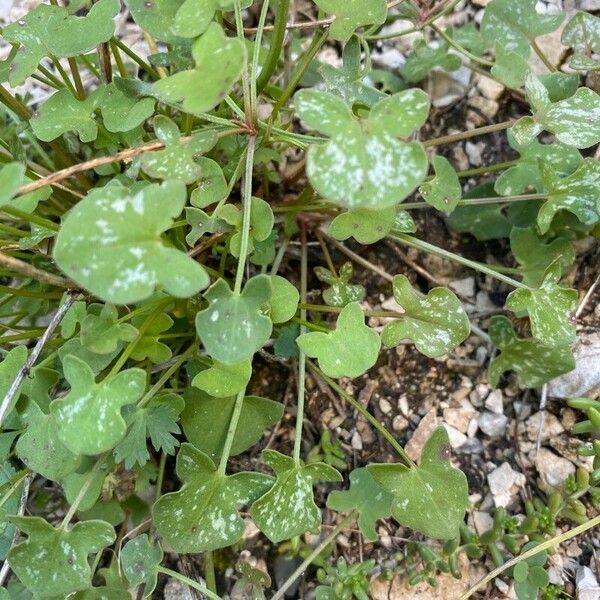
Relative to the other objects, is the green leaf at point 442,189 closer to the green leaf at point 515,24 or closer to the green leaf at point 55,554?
the green leaf at point 515,24

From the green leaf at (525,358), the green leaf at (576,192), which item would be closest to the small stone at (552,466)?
the green leaf at (525,358)

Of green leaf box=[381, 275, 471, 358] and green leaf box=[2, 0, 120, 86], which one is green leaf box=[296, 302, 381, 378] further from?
green leaf box=[2, 0, 120, 86]

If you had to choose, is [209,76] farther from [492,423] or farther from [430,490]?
[492,423]

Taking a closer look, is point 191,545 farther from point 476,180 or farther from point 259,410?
point 476,180

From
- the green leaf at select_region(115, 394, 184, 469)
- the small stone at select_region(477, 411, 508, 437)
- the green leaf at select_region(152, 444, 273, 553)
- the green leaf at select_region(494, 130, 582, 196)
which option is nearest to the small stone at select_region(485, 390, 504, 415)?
the small stone at select_region(477, 411, 508, 437)

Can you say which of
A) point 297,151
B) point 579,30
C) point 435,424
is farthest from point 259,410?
point 579,30

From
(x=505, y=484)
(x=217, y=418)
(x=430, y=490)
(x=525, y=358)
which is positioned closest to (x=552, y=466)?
(x=505, y=484)
